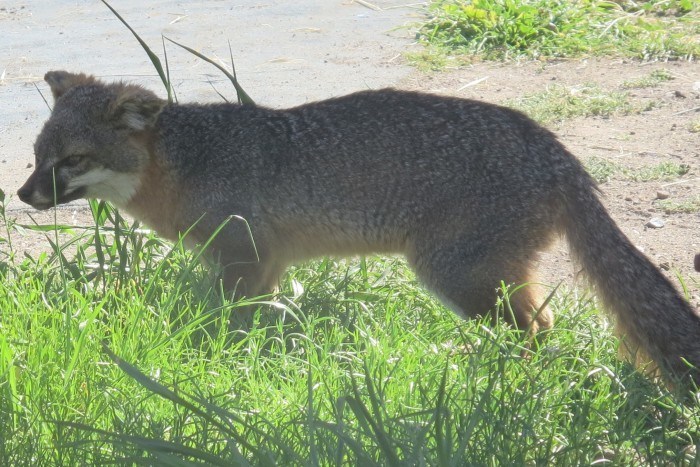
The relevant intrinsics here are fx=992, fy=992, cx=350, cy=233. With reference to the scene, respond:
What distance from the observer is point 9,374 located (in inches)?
141

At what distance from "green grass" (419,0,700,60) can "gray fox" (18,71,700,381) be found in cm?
428

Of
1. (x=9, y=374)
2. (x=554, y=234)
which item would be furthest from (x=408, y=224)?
(x=9, y=374)

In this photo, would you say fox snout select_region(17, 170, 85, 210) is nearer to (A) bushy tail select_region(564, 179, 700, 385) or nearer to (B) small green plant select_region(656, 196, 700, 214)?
(A) bushy tail select_region(564, 179, 700, 385)

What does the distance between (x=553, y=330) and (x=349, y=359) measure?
0.91 meters

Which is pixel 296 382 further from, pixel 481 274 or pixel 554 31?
pixel 554 31

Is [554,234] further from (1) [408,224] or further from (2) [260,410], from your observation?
(2) [260,410]

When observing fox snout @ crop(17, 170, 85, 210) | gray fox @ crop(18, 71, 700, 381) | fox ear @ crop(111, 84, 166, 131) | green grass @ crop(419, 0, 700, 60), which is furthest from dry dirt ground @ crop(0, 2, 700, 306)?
fox ear @ crop(111, 84, 166, 131)

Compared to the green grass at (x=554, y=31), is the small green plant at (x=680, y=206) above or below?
below

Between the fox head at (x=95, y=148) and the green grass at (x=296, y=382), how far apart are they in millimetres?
203

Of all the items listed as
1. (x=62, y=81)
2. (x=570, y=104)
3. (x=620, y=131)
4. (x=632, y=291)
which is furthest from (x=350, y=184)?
(x=570, y=104)

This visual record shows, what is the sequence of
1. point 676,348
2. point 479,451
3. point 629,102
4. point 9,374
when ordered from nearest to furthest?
point 479,451 < point 9,374 < point 676,348 < point 629,102

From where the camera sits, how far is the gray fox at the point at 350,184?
4672 mm

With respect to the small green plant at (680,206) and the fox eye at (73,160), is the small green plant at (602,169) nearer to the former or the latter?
the small green plant at (680,206)

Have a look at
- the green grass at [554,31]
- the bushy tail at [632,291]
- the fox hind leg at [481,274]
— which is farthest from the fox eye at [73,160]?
the green grass at [554,31]
